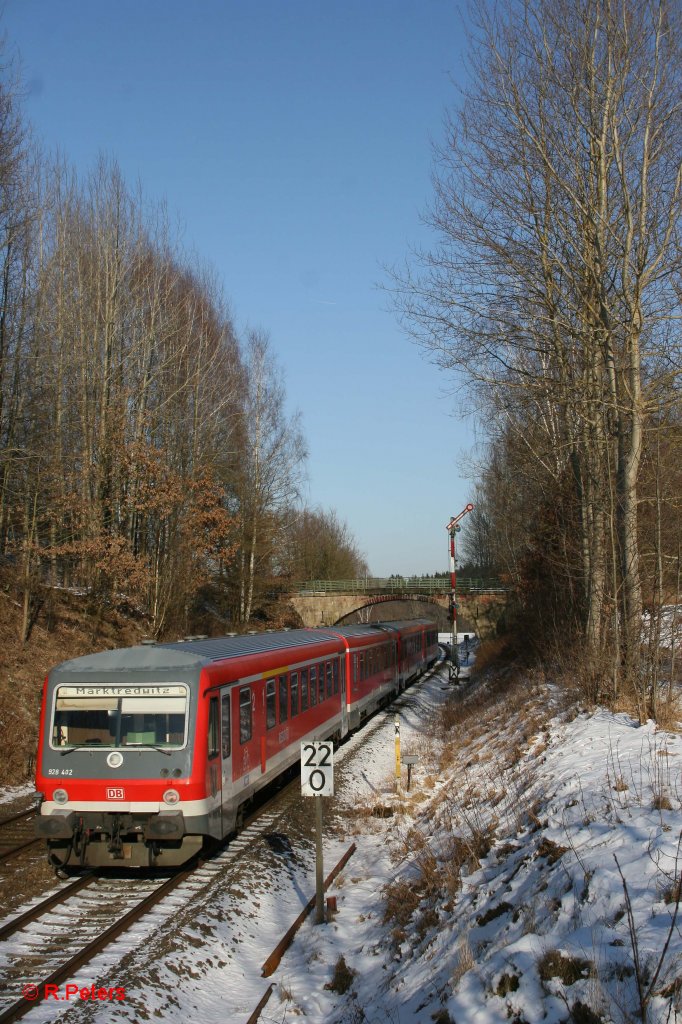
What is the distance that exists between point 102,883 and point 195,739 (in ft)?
6.83

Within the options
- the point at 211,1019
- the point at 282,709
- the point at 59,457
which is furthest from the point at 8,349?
the point at 211,1019

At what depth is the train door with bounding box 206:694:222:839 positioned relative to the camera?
9922 mm

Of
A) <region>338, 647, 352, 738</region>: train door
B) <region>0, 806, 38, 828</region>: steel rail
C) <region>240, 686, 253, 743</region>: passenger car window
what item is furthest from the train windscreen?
<region>338, 647, 352, 738</region>: train door

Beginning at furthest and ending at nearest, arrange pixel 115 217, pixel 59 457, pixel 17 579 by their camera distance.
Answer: pixel 115 217 < pixel 59 457 < pixel 17 579

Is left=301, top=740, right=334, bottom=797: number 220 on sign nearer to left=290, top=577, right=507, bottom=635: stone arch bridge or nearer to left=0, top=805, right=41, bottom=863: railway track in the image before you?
left=0, top=805, right=41, bottom=863: railway track

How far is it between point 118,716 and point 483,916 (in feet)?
15.8

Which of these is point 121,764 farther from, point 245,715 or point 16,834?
point 16,834

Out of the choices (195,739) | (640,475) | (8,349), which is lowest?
(195,739)

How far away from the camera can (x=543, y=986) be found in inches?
212

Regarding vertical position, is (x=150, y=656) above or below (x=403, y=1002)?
above

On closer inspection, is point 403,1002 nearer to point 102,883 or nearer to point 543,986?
point 543,986

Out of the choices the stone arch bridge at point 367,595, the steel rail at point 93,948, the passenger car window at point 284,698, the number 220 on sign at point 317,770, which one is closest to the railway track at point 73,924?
the steel rail at point 93,948

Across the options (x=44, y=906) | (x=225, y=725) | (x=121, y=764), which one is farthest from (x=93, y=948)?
(x=225, y=725)

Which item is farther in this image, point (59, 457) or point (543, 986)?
point (59, 457)
